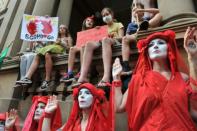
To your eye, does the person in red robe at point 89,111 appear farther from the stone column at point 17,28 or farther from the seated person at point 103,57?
the stone column at point 17,28

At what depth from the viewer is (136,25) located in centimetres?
615

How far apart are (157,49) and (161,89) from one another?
0.67 metres

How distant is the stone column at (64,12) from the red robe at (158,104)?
7.96m

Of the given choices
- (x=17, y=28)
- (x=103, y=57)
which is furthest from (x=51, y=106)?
(x=17, y=28)

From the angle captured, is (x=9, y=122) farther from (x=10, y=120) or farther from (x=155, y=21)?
(x=155, y=21)

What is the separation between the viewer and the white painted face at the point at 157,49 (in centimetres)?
395

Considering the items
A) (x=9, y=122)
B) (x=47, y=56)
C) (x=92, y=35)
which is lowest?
(x=9, y=122)

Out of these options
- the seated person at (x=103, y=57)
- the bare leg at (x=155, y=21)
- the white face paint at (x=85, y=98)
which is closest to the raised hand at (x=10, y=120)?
the seated person at (x=103, y=57)

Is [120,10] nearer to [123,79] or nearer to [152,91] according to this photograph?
[123,79]

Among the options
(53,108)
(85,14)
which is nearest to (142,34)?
(53,108)

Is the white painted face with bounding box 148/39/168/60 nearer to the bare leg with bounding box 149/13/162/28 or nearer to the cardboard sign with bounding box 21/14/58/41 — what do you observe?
the bare leg with bounding box 149/13/162/28

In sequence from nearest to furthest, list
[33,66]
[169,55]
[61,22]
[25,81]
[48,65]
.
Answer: [169,55] < [25,81] < [48,65] < [33,66] < [61,22]

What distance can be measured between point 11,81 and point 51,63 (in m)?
1.49

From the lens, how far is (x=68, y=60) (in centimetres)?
633
